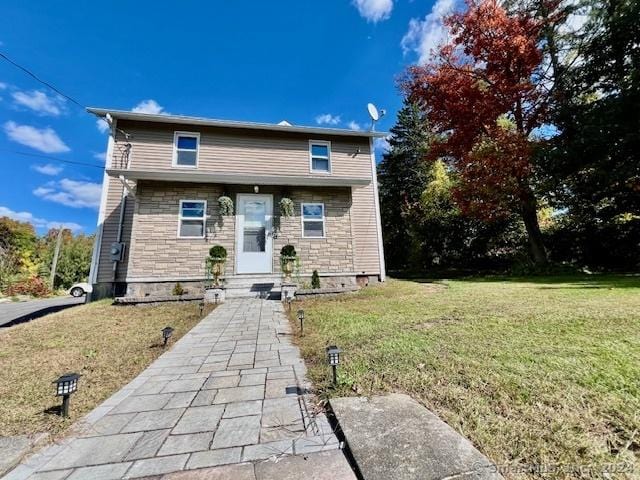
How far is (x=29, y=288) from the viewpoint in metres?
15.9

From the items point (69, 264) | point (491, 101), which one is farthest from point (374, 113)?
point (69, 264)

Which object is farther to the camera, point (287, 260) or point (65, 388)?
point (287, 260)

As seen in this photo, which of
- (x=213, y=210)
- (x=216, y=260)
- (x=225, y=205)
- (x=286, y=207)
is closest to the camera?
(x=216, y=260)

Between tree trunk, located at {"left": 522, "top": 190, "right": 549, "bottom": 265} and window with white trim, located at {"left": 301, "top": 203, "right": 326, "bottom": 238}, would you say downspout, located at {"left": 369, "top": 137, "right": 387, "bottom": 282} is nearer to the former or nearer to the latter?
window with white trim, located at {"left": 301, "top": 203, "right": 326, "bottom": 238}

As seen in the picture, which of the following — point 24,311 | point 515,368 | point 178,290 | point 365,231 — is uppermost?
point 365,231

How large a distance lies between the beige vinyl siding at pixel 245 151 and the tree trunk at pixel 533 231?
19.7 ft

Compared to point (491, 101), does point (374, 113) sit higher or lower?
lower

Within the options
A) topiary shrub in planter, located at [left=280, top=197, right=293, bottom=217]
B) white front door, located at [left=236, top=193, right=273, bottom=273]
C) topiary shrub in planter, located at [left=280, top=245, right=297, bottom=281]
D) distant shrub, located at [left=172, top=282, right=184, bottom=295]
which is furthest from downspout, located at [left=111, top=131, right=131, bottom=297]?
topiary shrub in planter, located at [left=280, top=245, right=297, bottom=281]

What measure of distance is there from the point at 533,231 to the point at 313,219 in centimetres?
857

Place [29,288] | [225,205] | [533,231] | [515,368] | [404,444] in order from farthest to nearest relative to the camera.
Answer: [29,288] → [533,231] → [225,205] → [515,368] → [404,444]

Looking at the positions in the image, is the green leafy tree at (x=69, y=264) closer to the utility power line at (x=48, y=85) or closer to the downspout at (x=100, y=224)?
the downspout at (x=100, y=224)

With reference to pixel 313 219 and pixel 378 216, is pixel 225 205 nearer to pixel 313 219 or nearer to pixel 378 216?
pixel 313 219

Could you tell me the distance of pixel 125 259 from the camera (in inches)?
360

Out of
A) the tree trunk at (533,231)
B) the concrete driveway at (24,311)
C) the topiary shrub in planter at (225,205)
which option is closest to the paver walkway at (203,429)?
the topiary shrub in planter at (225,205)
